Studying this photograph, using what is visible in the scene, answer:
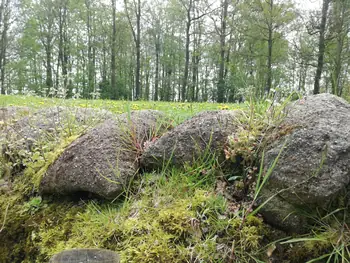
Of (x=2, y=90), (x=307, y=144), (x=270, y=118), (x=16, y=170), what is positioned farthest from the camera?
(x=2, y=90)

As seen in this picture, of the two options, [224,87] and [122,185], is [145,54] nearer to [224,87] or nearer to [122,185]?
[224,87]

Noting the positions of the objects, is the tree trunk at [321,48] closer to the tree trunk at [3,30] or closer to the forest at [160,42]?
the forest at [160,42]

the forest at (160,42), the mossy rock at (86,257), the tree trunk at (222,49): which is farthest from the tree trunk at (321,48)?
the mossy rock at (86,257)

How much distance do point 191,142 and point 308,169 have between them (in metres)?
0.94

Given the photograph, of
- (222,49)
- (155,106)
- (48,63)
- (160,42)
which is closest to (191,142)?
(155,106)

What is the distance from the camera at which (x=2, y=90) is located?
24.0 metres

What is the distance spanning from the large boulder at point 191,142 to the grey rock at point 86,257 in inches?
35.0

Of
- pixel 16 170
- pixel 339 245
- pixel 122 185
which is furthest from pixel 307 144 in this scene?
pixel 16 170

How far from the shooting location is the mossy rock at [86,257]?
1.37 meters

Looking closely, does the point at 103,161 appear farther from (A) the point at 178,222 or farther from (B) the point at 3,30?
(B) the point at 3,30

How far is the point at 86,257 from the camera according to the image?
1.40 meters

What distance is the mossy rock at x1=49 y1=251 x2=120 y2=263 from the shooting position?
1374mm

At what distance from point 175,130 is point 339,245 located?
146cm

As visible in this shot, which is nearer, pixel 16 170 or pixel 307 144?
pixel 307 144
